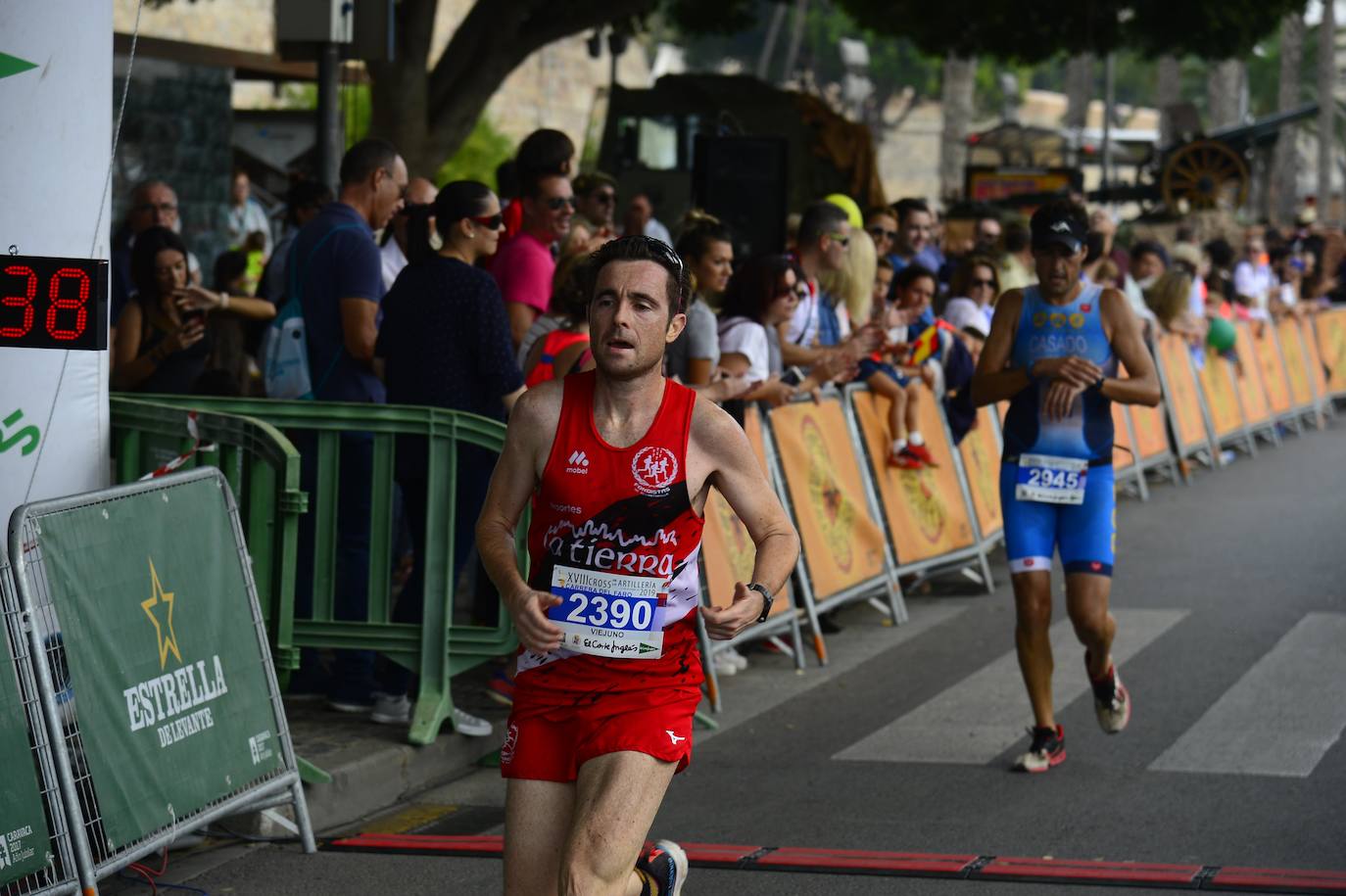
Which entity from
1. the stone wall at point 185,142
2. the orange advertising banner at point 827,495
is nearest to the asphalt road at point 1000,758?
the orange advertising banner at point 827,495

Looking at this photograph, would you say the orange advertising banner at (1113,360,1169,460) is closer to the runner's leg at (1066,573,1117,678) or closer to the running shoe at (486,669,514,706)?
the runner's leg at (1066,573,1117,678)

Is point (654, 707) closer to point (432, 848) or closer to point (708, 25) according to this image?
point (432, 848)

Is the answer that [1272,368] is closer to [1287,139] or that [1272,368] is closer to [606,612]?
[606,612]

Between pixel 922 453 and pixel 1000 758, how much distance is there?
3937 mm

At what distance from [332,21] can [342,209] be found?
3.18m

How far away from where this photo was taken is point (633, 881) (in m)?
4.41

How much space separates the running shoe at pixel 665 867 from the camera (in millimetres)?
4551

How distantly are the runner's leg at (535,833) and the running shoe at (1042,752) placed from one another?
338 cm

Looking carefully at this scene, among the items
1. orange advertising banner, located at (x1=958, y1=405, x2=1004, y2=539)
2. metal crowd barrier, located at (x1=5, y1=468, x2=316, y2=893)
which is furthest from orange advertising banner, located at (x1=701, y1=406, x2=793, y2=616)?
orange advertising banner, located at (x1=958, y1=405, x2=1004, y2=539)

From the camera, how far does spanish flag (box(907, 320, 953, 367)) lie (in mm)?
11844

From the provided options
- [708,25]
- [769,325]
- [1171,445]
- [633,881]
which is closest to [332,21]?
[769,325]

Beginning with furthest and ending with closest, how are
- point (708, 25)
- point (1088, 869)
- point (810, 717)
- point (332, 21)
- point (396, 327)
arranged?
1. point (708, 25)
2. point (332, 21)
3. point (810, 717)
4. point (396, 327)
5. point (1088, 869)

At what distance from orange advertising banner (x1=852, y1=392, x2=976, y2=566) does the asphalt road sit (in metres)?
0.35

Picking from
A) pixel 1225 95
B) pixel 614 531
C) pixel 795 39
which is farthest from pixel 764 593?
pixel 795 39
